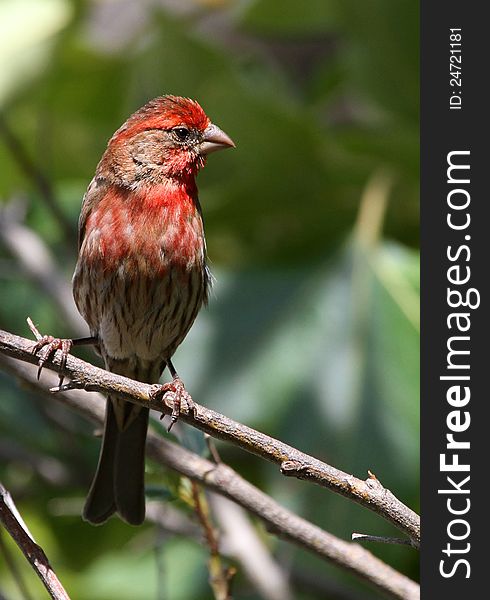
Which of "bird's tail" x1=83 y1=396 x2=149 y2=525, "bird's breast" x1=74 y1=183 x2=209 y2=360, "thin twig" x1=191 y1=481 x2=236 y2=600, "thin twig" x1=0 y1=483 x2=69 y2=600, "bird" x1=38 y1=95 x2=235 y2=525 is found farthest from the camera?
"bird's breast" x1=74 y1=183 x2=209 y2=360

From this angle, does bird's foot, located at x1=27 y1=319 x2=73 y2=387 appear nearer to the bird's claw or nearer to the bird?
the bird's claw

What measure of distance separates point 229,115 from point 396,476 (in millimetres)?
1887

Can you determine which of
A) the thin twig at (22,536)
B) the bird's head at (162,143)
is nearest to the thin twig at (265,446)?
the thin twig at (22,536)

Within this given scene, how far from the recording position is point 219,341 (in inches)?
189

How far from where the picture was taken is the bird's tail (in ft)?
11.2

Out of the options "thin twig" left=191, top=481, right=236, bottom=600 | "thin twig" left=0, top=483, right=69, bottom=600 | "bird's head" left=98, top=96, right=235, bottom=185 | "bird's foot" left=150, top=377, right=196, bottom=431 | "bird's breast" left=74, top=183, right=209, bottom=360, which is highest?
"bird's head" left=98, top=96, right=235, bottom=185

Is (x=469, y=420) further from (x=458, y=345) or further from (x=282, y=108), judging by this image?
(x=282, y=108)

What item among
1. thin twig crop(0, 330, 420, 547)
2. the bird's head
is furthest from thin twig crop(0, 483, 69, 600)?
the bird's head

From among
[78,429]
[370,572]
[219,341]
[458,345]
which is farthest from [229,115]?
[370,572]

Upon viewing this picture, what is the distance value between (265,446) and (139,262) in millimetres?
1370

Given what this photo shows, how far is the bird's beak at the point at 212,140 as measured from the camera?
12.8 ft

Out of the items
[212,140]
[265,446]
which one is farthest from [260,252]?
[265,446]

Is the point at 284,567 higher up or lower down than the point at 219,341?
lower down

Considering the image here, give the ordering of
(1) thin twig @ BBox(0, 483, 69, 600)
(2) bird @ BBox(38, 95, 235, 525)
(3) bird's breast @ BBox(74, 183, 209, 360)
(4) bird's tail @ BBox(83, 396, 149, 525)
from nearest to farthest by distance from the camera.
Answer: (1) thin twig @ BBox(0, 483, 69, 600) → (4) bird's tail @ BBox(83, 396, 149, 525) → (2) bird @ BBox(38, 95, 235, 525) → (3) bird's breast @ BBox(74, 183, 209, 360)
